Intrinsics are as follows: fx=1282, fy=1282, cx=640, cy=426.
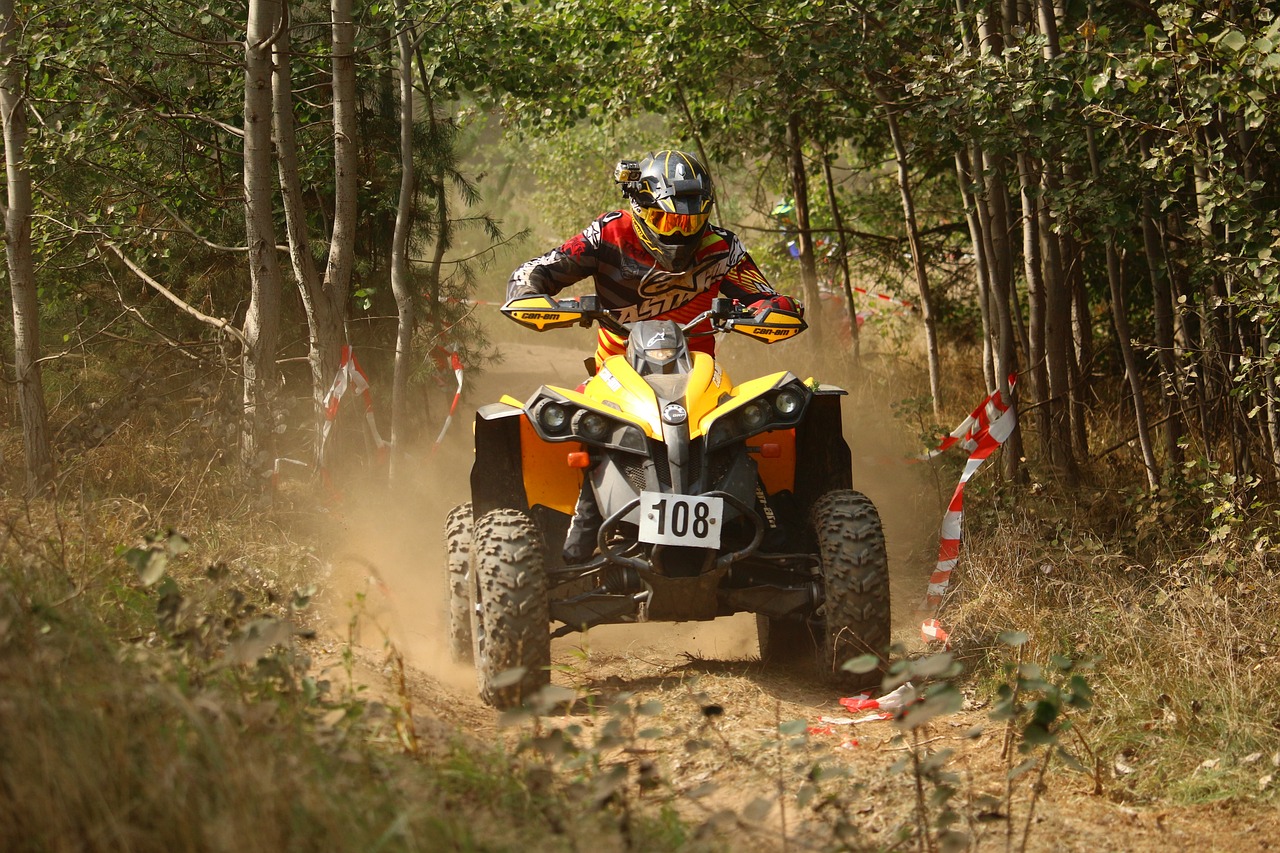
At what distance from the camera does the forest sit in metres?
3.40

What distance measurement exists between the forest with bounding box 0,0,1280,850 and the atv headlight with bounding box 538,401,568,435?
122 centimetres

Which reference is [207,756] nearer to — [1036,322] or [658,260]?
[658,260]

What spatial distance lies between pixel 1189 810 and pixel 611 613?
7.47ft

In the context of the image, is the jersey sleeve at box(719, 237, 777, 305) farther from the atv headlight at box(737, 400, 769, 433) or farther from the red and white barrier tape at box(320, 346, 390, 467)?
the red and white barrier tape at box(320, 346, 390, 467)

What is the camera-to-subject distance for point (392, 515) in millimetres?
8930

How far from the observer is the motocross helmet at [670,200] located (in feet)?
20.3

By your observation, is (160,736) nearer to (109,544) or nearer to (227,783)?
(227,783)

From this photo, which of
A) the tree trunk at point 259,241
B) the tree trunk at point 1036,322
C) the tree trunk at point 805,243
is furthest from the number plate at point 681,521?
the tree trunk at point 805,243

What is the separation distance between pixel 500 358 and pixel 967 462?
6.69 m


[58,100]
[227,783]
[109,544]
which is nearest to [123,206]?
[58,100]

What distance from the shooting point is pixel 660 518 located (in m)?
5.00

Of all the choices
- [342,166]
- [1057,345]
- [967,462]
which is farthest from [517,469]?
[1057,345]

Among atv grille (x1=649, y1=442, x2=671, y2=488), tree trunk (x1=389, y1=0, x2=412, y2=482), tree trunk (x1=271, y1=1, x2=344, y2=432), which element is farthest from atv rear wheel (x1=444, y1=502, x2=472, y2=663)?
tree trunk (x1=389, y1=0, x2=412, y2=482)

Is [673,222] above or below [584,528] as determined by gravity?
above
